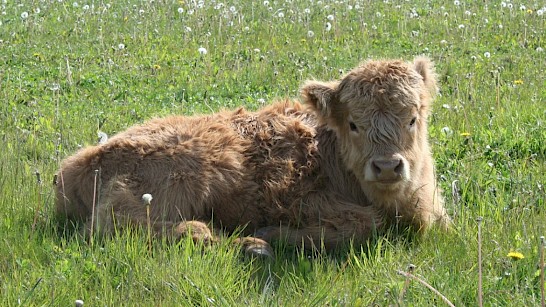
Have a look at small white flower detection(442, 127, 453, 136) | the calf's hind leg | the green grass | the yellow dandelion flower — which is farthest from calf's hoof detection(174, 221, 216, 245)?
small white flower detection(442, 127, 453, 136)

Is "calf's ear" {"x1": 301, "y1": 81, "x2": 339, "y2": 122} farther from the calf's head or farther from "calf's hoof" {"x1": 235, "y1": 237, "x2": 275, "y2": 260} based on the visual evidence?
"calf's hoof" {"x1": 235, "y1": 237, "x2": 275, "y2": 260}

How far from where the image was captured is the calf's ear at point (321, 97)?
21.1 feet

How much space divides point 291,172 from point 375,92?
95 cm

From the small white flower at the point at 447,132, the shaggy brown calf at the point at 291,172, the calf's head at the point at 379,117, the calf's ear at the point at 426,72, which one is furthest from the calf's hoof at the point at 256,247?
the small white flower at the point at 447,132

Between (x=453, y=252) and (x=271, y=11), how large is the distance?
9.95 metres

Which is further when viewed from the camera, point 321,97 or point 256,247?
point 321,97

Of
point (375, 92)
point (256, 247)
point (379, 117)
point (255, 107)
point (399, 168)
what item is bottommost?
point (256, 247)

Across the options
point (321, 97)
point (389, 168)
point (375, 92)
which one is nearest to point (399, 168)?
point (389, 168)

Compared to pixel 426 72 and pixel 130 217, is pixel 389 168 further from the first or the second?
pixel 130 217

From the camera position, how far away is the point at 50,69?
10742mm

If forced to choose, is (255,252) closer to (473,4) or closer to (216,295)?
(216,295)

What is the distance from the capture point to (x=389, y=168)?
5816mm

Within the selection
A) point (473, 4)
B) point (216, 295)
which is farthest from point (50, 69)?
point (473, 4)

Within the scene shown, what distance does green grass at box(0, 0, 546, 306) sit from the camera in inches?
195
